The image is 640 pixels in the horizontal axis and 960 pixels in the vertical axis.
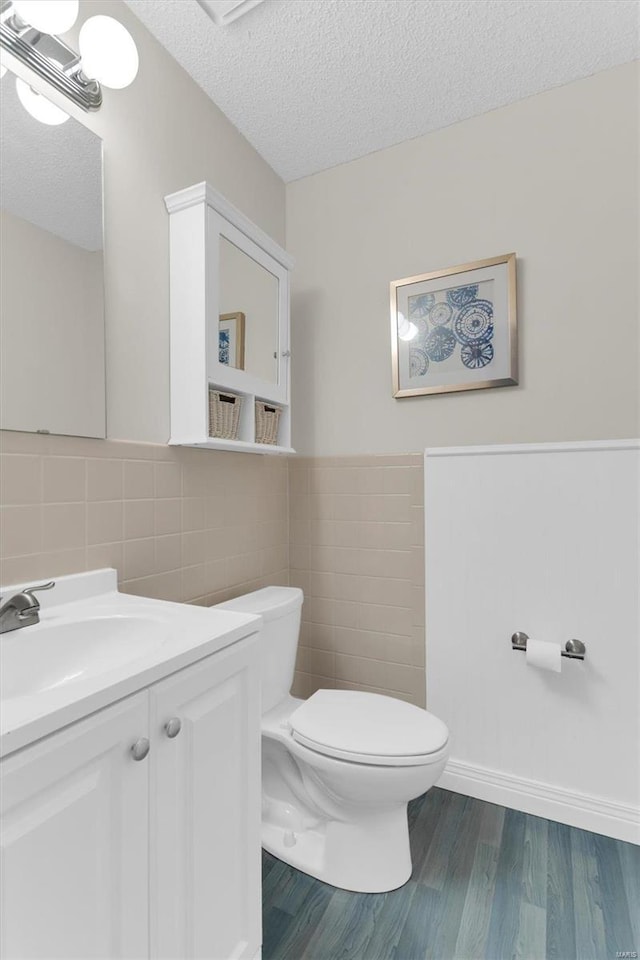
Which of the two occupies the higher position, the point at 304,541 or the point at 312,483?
the point at 312,483

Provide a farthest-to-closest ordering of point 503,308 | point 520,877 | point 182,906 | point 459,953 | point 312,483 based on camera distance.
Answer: point 312,483 < point 503,308 < point 520,877 < point 459,953 < point 182,906

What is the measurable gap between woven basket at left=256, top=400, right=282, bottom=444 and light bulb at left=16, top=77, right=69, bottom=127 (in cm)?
93

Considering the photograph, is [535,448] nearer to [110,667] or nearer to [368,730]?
[368,730]

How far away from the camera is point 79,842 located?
0.65 metres

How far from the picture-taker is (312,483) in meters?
2.09

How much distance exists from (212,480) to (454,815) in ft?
4.58

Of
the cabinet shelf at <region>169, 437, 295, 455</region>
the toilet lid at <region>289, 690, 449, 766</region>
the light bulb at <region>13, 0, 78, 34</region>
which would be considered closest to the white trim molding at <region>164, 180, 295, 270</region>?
the light bulb at <region>13, 0, 78, 34</region>

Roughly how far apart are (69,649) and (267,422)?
1031mm

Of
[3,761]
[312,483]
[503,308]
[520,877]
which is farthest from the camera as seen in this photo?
[312,483]

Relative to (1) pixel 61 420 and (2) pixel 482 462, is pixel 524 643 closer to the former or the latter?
(2) pixel 482 462

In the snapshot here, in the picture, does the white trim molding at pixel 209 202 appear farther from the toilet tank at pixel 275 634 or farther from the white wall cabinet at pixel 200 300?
the toilet tank at pixel 275 634

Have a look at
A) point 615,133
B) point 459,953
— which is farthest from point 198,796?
point 615,133

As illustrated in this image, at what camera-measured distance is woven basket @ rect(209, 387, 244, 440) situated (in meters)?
1.50

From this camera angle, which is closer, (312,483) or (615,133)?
(615,133)
